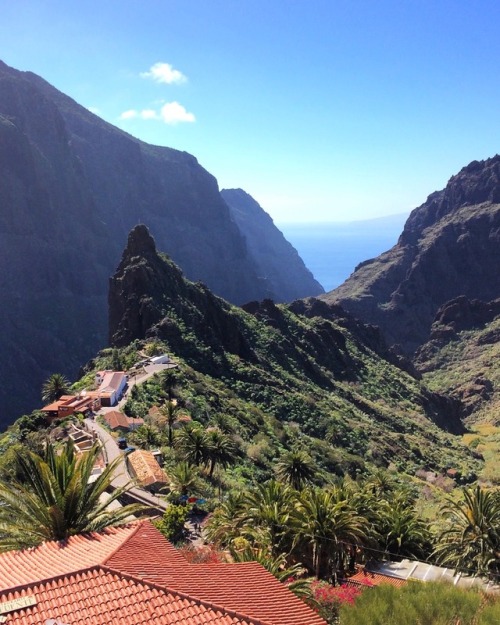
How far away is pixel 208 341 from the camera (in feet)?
278

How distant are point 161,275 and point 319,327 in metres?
40.7

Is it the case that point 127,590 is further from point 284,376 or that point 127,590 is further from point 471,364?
point 471,364

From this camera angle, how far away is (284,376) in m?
90.6

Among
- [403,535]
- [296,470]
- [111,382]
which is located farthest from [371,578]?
[111,382]

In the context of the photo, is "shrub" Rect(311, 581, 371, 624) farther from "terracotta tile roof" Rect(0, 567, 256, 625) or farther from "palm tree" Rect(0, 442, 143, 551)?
"palm tree" Rect(0, 442, 143, 551)

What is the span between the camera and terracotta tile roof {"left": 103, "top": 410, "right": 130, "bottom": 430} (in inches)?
1919

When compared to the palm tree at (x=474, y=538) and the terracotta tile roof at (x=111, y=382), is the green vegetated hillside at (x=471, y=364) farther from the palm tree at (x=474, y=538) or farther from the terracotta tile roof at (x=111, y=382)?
the palm tree at (x=474, y=538)

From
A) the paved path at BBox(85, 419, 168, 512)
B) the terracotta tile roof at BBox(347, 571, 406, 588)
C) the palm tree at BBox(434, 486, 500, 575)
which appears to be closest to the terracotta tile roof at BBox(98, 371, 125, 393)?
the paved path at BBox(85, 419, 168, 512)

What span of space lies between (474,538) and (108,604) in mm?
19154

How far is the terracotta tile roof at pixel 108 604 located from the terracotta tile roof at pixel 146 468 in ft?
71.1

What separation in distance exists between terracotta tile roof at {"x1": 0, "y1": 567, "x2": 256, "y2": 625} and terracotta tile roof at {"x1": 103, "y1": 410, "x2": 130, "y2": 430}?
123 ft

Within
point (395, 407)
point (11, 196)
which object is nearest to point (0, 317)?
point (11, 196)

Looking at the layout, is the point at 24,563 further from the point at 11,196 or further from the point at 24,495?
the point at 11,196

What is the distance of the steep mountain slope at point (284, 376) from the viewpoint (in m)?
67.1
